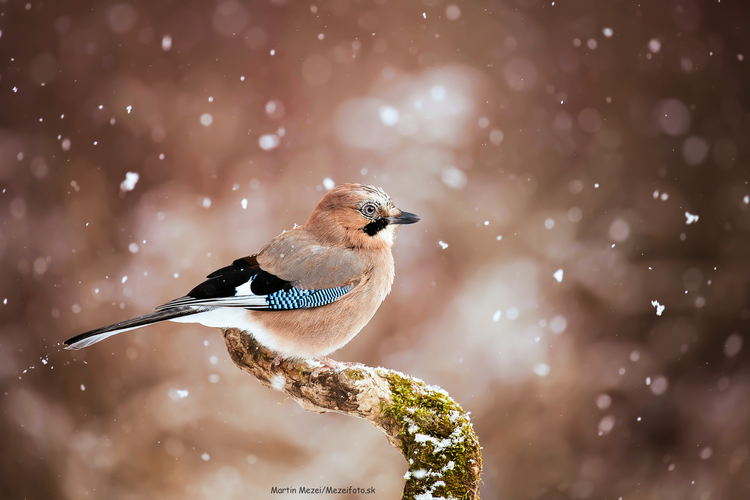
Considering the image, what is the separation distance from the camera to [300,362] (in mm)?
2143

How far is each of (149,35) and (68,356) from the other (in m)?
1.94

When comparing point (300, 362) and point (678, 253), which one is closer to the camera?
point (300, 362)

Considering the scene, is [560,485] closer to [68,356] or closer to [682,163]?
[682,163]

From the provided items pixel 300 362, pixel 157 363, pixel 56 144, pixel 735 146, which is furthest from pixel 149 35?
pixel 735 146

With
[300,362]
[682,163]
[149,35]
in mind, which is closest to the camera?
[300,362]

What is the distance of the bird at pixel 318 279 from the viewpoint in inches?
77.6

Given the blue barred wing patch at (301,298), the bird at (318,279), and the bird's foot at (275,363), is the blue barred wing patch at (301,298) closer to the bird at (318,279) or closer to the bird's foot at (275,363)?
the bird at (318,279)

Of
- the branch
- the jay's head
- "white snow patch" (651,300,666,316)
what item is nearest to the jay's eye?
the jay's head

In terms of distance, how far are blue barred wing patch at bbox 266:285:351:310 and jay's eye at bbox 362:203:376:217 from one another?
11.7 inches

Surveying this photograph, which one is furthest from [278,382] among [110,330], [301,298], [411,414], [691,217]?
[691,217]

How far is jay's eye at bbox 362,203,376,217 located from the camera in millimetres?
2061

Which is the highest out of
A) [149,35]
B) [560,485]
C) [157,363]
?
[149,35]

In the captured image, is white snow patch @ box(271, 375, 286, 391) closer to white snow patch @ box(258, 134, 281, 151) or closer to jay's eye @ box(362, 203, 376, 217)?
jay's eye @ box(362, 203, 376, 217)

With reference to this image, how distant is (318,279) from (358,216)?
286 millimetres
